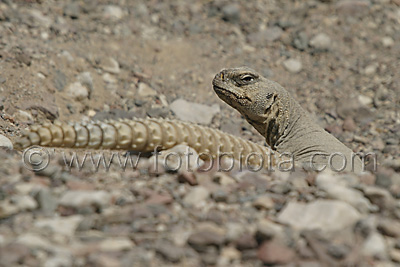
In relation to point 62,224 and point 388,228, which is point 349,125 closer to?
point 388,228

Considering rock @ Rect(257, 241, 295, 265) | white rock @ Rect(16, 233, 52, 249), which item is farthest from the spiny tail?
rock @ Rect(257, 241, 295, 265)

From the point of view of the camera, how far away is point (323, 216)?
2.60m

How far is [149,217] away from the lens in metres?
2.60

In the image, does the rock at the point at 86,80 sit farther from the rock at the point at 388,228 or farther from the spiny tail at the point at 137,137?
the rock at the point at 388,228

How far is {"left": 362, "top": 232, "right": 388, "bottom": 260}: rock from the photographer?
2398 mm

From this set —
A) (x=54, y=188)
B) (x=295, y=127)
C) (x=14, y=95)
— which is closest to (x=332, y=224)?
(x=54, y=188)

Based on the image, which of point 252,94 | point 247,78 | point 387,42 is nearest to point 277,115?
point 252,94

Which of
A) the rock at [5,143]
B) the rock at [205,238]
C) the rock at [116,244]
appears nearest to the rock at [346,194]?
the rock at [205,238]

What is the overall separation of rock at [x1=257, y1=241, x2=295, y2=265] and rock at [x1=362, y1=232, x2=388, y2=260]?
372mm

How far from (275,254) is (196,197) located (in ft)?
2.22

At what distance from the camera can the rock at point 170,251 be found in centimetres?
230

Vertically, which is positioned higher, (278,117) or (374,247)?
(278,117)

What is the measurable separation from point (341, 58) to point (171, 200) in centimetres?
670

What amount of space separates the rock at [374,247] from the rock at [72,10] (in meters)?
6.84
